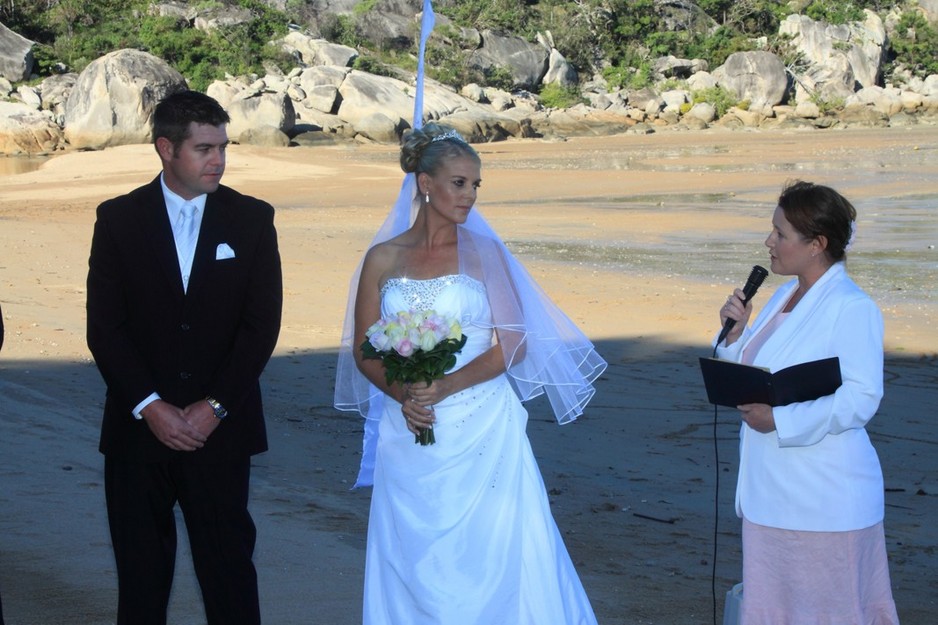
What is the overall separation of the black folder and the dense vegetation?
48.8 m

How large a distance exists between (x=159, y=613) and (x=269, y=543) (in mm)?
1692

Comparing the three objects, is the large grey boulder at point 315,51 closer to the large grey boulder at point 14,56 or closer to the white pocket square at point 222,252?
the large grey boulder at point 14,56

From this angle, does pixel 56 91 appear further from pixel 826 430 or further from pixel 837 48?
pixel 826 430

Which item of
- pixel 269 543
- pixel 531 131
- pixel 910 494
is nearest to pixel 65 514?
pixel 269 543

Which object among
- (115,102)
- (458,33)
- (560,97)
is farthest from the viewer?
(458,33)

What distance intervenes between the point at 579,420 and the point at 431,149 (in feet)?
15.6

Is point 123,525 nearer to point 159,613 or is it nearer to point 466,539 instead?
point 159,613

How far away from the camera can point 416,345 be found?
3826 mm

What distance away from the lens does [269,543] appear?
18.7ft

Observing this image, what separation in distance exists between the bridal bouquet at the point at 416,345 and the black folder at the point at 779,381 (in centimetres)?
84

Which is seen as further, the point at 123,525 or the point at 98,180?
the point at 98,180

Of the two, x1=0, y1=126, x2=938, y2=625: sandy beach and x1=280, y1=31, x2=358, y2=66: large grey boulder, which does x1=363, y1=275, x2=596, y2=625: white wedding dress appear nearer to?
x1=0, y1=126, x2=938, y2=625: sandy beach

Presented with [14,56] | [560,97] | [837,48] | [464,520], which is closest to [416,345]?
[464,520]

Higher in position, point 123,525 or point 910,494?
point 123,525
